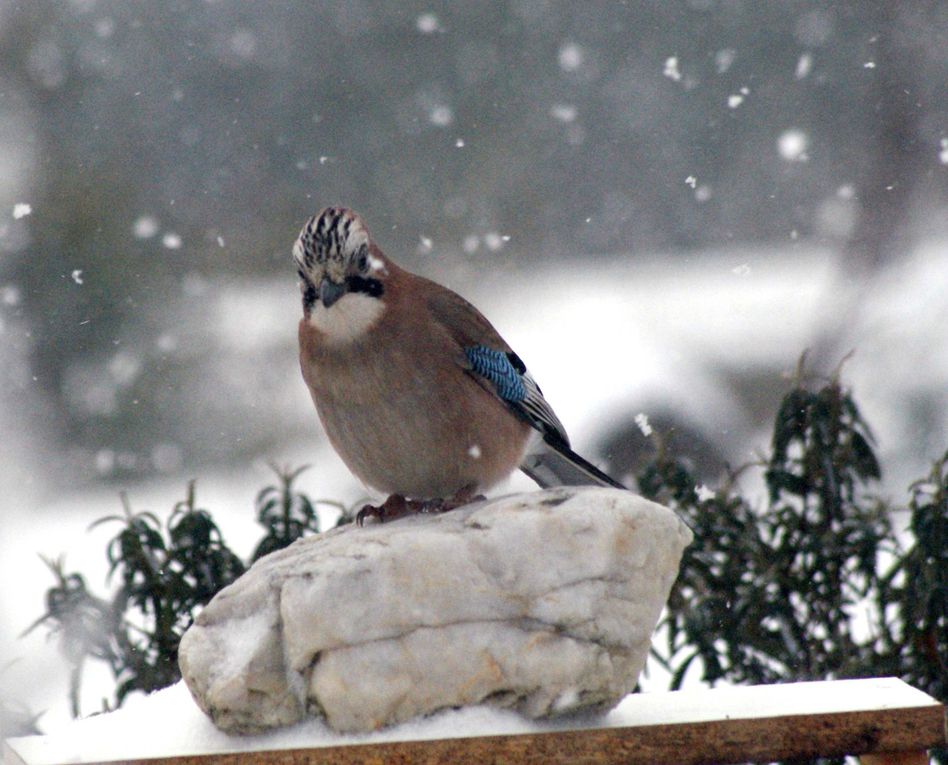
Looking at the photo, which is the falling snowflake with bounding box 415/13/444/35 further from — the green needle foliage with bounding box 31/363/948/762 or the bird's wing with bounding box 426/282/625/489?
the bird's wing with bounding box 426/282/625/489

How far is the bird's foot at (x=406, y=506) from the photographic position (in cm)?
282

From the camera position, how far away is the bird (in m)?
2.75

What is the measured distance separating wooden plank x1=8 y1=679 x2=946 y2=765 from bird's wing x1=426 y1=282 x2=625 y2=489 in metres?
0.73

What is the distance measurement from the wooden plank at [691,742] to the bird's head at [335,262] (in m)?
0.87

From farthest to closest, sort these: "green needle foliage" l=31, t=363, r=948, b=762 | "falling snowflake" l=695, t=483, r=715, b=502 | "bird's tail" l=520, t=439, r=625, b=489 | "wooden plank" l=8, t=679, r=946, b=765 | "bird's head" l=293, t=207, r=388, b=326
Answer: "falling snowflake" l=695, t=483, r=715, b=502
"green needle foliage" l=31, t=363, r=948, b=762
"bird's tail" l=520, t=439, r=625, b=489
"bird's head" l=293, t=207, r=388, b=326
"wooden plank" l=8, t=679, r=946, b=765

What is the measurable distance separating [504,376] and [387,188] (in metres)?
3.15

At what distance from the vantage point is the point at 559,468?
312 cm

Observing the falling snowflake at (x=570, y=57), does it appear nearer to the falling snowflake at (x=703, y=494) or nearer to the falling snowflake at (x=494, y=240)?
the falling snowflake at (x=494, y=240)

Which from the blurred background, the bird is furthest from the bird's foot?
the blurred background

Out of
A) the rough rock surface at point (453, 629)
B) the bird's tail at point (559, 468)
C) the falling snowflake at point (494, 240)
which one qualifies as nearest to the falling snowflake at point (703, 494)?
the bird's tail at point (559, 468)

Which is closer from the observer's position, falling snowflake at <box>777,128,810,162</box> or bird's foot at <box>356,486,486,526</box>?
bird's foot at <box>356,486,486,526</box>

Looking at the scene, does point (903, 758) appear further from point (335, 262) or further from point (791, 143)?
point (791, 143)

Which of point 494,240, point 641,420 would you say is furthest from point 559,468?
point 494,240

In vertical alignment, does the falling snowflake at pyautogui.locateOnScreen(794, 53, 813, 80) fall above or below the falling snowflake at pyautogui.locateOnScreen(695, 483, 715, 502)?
above
